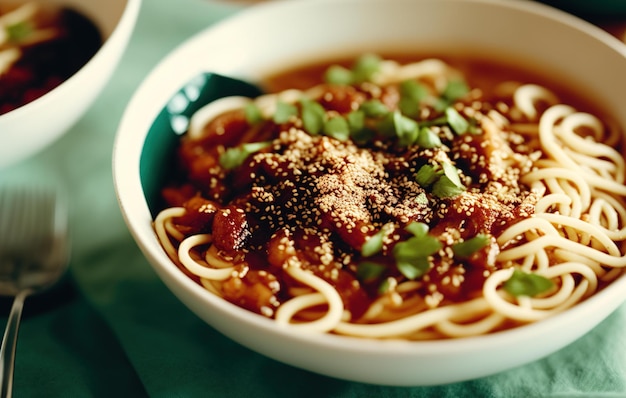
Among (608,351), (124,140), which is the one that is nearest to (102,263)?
(124,140)

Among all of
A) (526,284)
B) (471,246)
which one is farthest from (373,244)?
(526,284)

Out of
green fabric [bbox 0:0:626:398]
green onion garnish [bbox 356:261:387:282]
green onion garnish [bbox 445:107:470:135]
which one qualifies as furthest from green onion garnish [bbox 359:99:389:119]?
green fabric [bbox 0:0:626:398]

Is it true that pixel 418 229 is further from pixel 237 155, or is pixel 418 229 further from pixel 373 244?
pixel 237 155

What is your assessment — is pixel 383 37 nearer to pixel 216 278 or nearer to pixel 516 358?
pixel 216 278

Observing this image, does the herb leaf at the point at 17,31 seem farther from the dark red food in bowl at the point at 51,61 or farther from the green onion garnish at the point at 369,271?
the green onion garnish at the point at 369,271

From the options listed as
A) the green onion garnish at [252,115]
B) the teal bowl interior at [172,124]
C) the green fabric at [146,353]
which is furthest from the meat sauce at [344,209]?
the green fabric at [146,353]

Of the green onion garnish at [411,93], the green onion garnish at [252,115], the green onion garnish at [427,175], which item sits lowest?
the green onion garnish at [252,115]
